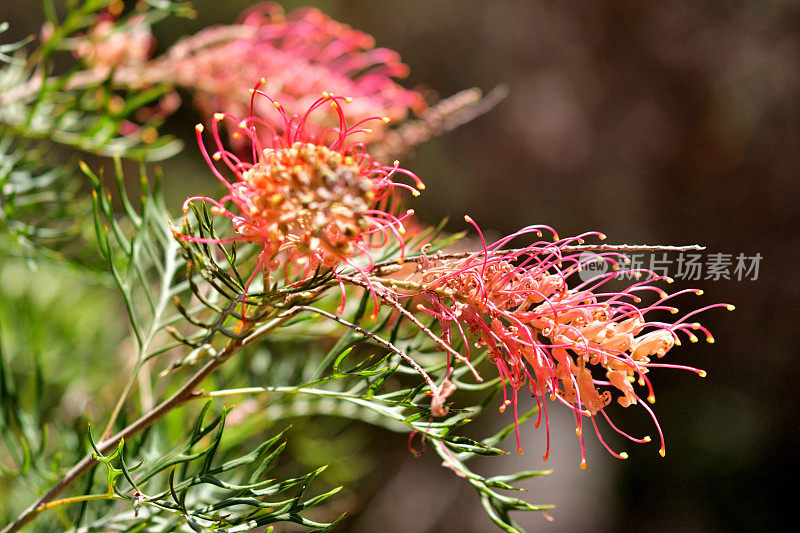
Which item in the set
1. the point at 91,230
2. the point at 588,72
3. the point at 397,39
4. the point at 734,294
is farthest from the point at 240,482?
the point at 397,39

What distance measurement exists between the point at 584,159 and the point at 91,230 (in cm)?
121

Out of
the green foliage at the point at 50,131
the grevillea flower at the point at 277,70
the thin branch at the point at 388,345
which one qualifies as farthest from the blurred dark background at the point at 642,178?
the thin branch at the point at 388,345

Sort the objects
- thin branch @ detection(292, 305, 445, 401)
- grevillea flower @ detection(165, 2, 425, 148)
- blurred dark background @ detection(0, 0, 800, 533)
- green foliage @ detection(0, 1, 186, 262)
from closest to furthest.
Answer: thin branch @ detection(292, 305, 445, 401) → green foliage @ detection(0, 1, 186, 262) → grevillea flower @ detection(165, 2, 425, 148) → blurred dark background @ detection(0, 0, 800, 533)

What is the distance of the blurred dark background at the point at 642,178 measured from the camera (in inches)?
48.9

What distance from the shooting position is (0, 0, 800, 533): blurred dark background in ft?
4.07

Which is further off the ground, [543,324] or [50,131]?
[50,131]

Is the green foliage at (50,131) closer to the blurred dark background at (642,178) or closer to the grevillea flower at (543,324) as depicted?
the grevillea flower at (543,324)

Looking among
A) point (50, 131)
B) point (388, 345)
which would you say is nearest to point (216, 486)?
point (388, 345)

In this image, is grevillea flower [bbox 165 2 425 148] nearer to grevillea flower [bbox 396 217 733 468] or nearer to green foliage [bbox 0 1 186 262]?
green foliage [bbox 0 1 186 262]

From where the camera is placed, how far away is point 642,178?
1.39 m

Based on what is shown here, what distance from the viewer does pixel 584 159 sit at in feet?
4.87

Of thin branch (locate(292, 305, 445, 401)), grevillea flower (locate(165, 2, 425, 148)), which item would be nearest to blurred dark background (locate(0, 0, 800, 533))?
grevillea flower (locate(165, 2, 425, 148))

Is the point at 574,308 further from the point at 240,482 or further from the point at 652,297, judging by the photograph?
the point at 652,297

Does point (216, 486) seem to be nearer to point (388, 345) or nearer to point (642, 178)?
point (388, 345)
